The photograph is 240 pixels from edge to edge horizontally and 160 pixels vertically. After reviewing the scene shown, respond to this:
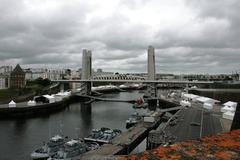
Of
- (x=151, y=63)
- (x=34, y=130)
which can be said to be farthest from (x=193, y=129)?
(x=151, y=63)

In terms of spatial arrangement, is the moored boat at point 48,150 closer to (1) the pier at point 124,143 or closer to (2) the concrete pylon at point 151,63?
(1) the pier at point 124,143

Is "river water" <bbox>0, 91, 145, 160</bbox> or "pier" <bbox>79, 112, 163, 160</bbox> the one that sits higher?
"pier" <bbox>79, 112, 163, 160</bbox>

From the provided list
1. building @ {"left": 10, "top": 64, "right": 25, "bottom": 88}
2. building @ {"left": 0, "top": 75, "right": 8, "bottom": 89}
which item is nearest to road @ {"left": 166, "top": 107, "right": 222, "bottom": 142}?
building @ {"left": 10, "top": 64, "right": 25, "bottom": 88}

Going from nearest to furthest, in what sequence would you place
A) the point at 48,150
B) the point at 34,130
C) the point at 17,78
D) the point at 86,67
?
the point at 48,150
the point at 34,130
the point at 17,78
the point at 86,67

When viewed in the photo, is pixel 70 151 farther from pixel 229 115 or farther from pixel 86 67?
pixel 86 67

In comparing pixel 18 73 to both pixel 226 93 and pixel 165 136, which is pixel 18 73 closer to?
pixel 226 93

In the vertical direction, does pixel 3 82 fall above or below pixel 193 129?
above

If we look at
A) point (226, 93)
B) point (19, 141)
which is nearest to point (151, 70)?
point (226, 93)

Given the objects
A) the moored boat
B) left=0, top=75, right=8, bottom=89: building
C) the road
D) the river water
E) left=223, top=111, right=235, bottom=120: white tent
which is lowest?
the river water

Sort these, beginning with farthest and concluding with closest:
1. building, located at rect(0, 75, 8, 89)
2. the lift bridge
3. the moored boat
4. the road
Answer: building, located at rect(0, 75, 8, 89) → the lift bridge → the road → the moored boat

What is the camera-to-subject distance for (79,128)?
17.1m

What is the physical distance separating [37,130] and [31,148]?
14.4 ft

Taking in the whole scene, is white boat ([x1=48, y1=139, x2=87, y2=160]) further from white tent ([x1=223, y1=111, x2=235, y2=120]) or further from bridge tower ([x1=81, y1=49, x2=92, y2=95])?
bridge tower ([x1=81, y1=49, x2=92, y2=95])

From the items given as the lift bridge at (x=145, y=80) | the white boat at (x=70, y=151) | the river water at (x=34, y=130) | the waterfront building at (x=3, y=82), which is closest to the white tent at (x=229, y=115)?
the river water at (x=34, y=130)
